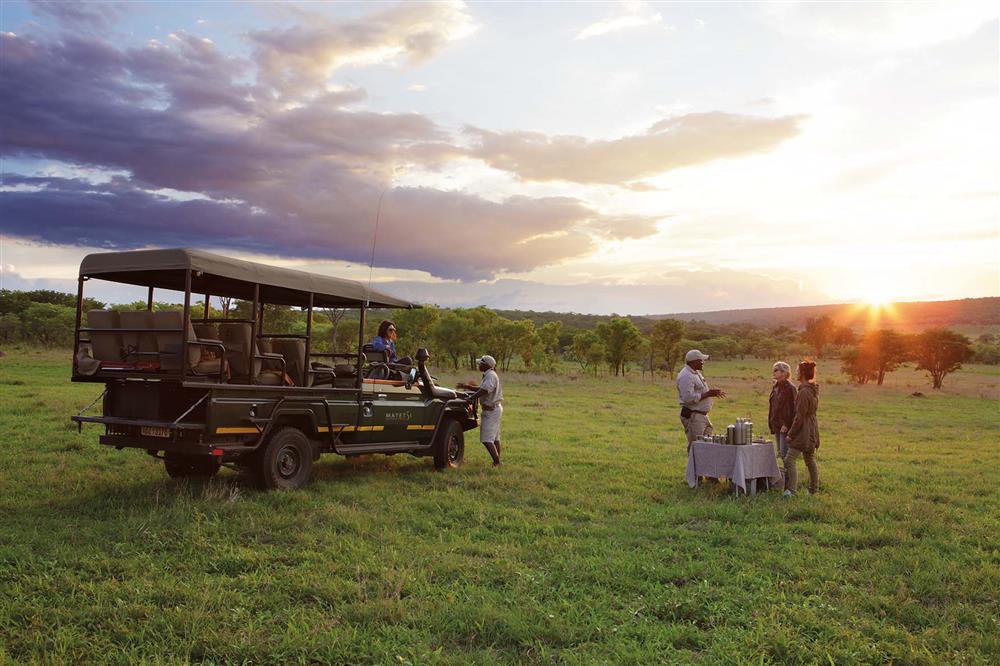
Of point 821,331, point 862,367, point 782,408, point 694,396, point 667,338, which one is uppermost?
point 821,331

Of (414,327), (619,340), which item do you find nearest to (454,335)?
(414,327)

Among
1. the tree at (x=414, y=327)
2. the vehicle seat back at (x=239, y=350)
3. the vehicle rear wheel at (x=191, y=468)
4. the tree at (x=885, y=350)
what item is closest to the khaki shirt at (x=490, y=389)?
the vehicle seat back at (x=239, y=350)

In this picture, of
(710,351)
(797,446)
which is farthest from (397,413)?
(710,351)

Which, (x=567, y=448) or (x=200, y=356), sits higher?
Result: (x=200, y=356)

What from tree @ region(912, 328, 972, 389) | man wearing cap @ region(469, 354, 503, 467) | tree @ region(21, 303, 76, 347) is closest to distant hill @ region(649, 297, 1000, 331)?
tree @ region(912, 328, 972, 389)

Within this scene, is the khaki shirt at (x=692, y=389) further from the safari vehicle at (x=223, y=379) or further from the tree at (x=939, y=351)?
the tree at (x=939, y=351)

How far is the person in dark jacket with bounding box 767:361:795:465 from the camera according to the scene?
1128 cm

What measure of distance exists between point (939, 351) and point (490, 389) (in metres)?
48.3

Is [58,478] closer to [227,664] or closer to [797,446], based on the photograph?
[227,664]

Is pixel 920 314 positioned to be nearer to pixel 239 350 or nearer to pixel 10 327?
pixel 10 327

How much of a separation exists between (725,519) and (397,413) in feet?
16.9

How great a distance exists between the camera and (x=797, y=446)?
10.9 m

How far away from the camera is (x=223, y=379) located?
9203mm

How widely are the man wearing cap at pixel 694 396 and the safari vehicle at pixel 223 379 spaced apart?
14.9 feet
